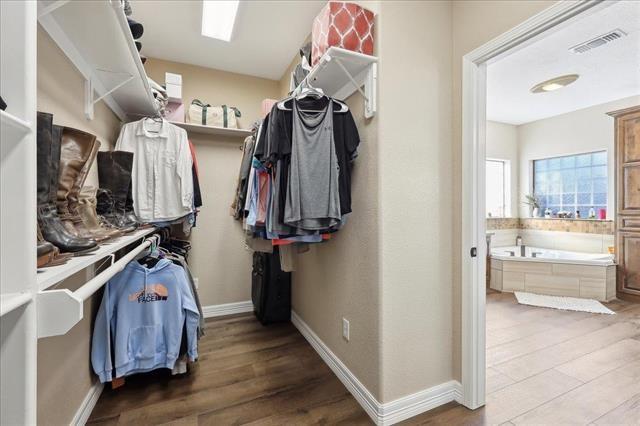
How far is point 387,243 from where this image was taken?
1574 millimetres

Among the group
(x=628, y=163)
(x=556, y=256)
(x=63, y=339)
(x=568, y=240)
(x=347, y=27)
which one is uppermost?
(x=347, y=27)

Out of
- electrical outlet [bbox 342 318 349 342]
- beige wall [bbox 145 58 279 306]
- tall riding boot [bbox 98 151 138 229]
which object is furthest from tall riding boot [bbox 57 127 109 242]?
beige wall [bbox 145 58 279 306]

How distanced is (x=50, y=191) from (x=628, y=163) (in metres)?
5.31

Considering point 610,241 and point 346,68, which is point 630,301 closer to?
point 610,241

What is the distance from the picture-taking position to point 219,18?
229cm

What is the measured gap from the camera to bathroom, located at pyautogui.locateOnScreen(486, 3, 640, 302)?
10.9 ft

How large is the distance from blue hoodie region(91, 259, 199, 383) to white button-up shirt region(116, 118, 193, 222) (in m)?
0.42

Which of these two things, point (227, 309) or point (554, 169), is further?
point (554, 169)

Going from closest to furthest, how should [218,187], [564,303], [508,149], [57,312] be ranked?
[57,312] < [218,187] < [564,303] < [508,149]

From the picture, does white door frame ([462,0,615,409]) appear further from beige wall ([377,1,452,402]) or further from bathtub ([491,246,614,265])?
bathtub ([491,246,614,265])

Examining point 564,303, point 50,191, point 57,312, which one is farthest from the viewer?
point 564,303

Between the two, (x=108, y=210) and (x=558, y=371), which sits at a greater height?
(x=108, y=210)

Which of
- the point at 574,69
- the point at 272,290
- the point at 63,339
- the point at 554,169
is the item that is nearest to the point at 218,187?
the point at 272,290

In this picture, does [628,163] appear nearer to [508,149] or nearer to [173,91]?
[508,149]
